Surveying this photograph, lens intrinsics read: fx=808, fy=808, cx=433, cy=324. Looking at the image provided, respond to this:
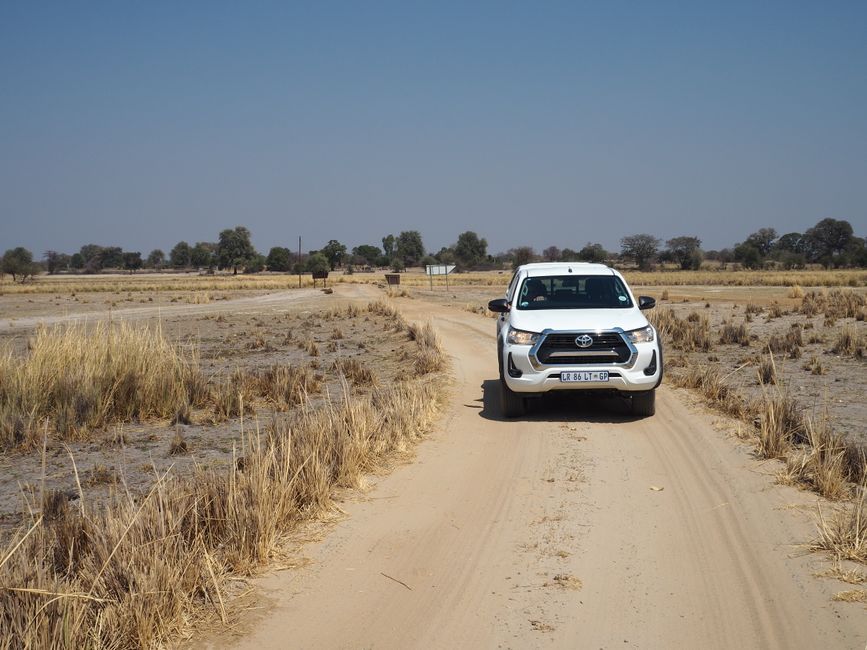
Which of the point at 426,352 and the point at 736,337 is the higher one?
the point at 426,352

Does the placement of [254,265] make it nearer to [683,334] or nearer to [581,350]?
[683,334]

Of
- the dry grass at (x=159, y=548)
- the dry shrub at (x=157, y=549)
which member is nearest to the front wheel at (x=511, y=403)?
the dry grass at (x=159, y=548)

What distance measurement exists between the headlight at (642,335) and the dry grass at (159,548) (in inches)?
155

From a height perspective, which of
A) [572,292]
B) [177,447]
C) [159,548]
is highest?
[572,292]

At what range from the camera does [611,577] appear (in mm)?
5520

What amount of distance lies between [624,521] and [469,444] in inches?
122

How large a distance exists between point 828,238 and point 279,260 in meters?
103

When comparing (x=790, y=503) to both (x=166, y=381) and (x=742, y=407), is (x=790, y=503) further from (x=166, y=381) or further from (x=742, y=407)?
(x=166, y=381)

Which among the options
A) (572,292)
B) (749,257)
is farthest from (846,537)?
(749,257)

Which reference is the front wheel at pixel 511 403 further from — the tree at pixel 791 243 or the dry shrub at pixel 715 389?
the tree at pixel 791 243

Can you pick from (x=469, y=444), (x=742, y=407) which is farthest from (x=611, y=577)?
(x=742, y=407)

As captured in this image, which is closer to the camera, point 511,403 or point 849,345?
point 511,403

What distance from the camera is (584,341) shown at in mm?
10273

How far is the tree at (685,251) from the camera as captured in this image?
130m
